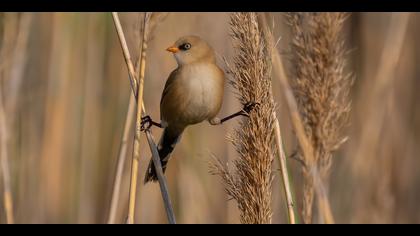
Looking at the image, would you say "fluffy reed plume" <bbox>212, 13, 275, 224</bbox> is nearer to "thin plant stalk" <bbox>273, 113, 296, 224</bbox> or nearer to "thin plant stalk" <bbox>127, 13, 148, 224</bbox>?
"thin plant stalk" <bbox>273, 113, 296, 224</bbox>

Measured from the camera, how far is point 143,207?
3.42 m

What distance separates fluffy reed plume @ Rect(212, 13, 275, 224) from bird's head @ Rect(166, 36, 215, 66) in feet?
2.99

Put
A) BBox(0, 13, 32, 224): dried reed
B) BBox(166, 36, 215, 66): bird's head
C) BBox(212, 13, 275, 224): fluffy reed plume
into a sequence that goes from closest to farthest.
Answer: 1. BBox(212, 13, 275, 224): fluffy reed plume
2. BBox(0, 13, 32, 224): dried reed
3. BBox(166, 36, 215, 66): bird's head

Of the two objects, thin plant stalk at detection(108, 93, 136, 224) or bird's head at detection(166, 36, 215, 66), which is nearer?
thin plant stalk at detection(108, 93, 136, 224)

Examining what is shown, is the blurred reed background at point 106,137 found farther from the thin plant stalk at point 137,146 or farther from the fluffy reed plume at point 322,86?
the thin plant stalk at point 137,146

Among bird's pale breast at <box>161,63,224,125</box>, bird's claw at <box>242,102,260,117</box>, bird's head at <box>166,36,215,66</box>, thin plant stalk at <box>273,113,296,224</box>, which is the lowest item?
thin plant stalk at <box>273,113,296,224</box>

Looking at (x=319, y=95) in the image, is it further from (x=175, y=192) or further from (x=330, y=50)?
(x=175, y=192)

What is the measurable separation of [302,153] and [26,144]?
1.85m

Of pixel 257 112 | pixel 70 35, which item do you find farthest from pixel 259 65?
pixel 70 35

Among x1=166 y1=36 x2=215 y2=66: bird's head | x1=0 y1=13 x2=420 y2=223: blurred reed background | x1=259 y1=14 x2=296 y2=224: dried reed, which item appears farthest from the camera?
x1=0 y1=13 x2=420 y2=223: blurred reed background

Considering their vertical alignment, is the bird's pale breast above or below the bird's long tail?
above

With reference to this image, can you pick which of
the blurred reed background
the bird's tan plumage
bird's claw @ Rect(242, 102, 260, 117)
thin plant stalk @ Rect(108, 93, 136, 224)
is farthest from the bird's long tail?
bird's claw @ Rect(242, 102, 260, 117)

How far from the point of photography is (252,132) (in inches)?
65.2

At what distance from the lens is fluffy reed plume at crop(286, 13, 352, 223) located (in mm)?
1924
